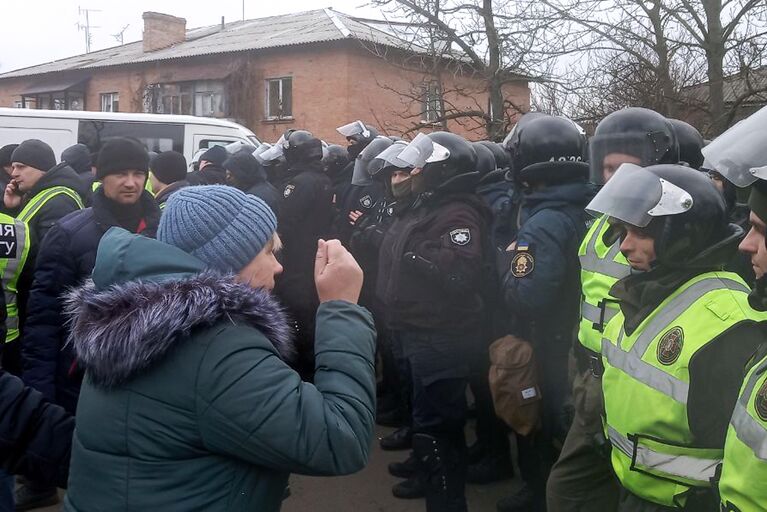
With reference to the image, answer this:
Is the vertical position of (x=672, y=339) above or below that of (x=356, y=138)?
below

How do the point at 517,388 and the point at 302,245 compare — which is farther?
the point at 302,245

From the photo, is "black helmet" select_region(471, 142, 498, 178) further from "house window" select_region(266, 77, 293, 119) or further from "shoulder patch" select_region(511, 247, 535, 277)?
"house window" select_region(266, 77, 293, 119)

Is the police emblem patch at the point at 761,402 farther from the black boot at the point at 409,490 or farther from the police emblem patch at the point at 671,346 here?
the black boot at the point at 409,490

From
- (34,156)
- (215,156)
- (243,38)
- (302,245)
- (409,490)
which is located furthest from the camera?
(243,38)

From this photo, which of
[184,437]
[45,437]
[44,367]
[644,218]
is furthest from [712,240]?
[44,367]

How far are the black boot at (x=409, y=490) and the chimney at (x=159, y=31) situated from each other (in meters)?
29.2

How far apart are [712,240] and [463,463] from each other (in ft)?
6.11

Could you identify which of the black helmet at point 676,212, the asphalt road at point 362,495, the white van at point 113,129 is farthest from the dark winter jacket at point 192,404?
the white van at point 113,129

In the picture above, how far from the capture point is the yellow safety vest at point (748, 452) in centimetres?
158

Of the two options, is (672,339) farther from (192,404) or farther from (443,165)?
(443,165)

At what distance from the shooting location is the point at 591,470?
2.91m

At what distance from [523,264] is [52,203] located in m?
2.92

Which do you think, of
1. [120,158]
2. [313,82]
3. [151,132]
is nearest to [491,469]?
[120,158]

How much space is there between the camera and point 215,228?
1784mm
